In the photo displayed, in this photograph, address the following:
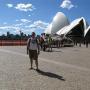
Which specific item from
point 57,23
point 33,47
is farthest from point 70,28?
point 33,47

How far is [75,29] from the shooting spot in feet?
289

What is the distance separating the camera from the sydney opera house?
84606 mm

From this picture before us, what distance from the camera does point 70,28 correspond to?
86.0 m

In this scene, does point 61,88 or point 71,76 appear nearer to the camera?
point 61,88

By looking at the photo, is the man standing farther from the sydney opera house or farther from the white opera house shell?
the white opera house shell

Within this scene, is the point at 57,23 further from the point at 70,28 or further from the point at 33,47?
the point at 33,47

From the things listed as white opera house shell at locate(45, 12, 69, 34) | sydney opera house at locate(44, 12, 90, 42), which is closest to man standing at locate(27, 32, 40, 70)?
sydney opera house at locate(44, 12, 90, 42)

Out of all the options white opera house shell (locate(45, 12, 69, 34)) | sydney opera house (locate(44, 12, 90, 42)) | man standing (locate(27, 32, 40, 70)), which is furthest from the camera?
white opera house shell (locate(45, 12, 69, 34))

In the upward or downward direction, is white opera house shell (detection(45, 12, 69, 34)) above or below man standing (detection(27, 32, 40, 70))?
above

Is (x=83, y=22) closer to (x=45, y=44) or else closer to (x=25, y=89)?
(x=45, y=44)

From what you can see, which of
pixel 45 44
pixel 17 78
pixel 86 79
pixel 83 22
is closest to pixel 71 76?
pixel 86 79

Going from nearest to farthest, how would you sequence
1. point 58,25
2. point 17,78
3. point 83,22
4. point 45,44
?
point 17,78 < point 45,44 < point 83,22 < point 58,25

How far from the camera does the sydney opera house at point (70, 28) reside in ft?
278

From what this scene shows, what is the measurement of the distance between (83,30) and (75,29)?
233cm
